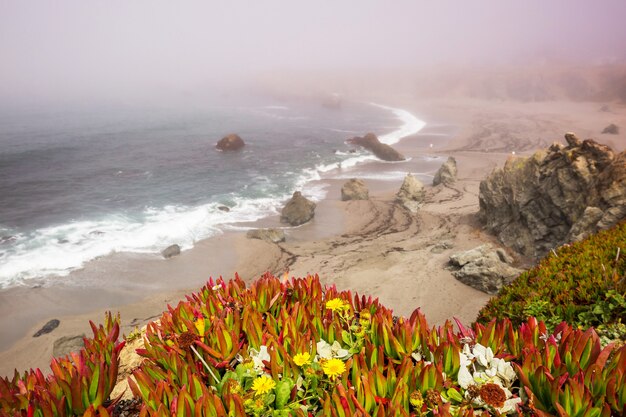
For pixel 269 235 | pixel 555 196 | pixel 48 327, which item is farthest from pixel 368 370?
pixel 269 235

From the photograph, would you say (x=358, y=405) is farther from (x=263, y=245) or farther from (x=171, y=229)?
(x=171, y=229)

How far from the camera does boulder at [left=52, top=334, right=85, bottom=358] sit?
11141 millimetres

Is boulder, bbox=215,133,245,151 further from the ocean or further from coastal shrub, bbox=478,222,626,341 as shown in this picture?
coastal shrub, bbox=478,222,626,341

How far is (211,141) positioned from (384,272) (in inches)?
1514

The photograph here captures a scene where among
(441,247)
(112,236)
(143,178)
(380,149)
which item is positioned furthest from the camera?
(380,149)

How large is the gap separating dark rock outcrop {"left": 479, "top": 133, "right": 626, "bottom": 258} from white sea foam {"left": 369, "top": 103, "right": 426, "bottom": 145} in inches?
1092

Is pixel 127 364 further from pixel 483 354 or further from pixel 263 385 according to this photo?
pixel 483 354

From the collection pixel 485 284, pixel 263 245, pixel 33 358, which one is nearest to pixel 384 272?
pixel 485 284

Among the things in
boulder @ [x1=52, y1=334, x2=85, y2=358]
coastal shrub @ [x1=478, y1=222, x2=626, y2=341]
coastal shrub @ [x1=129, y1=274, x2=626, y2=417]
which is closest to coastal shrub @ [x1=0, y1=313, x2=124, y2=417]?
coastal shrub @ [x1=129, y1=274, x2=626, y2=417]

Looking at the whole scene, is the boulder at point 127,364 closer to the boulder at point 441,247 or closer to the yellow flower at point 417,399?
the yellow flower at point 417,399

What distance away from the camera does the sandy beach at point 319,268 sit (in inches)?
463

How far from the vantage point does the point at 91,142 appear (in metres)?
45.4

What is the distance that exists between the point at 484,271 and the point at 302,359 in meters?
10.1

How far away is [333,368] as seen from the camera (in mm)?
2818
